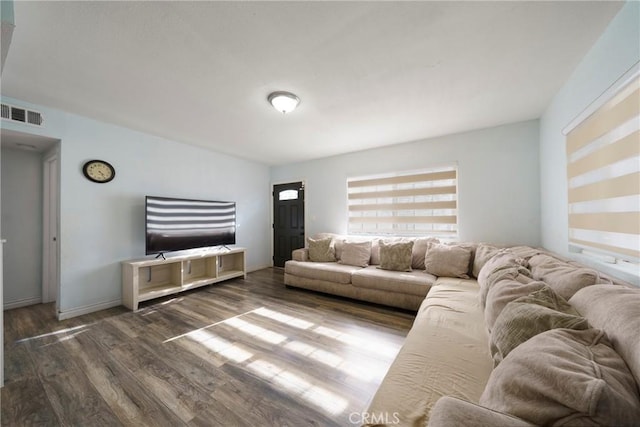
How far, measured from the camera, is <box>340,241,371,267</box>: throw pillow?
3566 millimetres

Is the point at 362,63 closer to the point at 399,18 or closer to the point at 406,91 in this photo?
the point at 399,18

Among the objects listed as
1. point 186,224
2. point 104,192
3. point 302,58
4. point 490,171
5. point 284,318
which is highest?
point 302,58

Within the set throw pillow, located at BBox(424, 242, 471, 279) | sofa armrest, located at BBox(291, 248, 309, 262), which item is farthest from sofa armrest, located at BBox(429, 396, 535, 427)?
sofa armrest, located at BBox(291, 248, 309, 262)

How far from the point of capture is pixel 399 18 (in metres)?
1.41

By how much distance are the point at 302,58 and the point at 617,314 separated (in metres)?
2.24

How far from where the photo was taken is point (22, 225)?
307cm

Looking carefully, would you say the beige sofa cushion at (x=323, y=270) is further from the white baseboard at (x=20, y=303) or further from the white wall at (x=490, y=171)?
the white baseboard at (x=20, y=303)

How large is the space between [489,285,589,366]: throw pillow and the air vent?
4.54 meters

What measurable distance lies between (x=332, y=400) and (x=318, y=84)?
2539 mm

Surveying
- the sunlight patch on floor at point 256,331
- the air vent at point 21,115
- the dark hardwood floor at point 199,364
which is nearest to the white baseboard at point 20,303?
the dark hardwood floor at point 199,364

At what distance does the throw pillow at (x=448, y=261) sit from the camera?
2.81 meters

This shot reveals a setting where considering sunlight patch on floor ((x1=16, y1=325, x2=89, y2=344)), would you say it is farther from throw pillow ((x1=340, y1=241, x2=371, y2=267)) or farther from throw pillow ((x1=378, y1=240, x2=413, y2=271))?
throw pillow ((x1=378, y1=240, x2=413, y2=271))

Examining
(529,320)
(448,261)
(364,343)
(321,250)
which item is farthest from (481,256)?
(321,250)

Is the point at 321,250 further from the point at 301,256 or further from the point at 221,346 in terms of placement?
the point at 221,346
